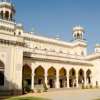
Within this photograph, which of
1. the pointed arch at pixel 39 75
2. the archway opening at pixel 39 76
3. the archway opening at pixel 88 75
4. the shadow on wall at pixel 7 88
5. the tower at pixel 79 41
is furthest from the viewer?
the tower at pixel 79 41

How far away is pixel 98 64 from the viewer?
4653cm

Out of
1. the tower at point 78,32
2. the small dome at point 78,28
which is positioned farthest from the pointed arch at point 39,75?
the small dome at point 78,28

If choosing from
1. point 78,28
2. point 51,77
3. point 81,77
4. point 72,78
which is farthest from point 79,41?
point 51,77

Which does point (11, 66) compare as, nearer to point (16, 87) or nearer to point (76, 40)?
point (16, 87)

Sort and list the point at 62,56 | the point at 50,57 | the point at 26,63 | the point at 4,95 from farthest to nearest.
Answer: the point at 62,56 → the point at 50,57 → the point at 26,63 → the point at 4,95

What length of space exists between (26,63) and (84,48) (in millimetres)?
22571

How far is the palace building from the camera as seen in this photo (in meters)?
28.4

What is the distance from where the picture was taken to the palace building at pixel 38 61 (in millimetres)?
28398

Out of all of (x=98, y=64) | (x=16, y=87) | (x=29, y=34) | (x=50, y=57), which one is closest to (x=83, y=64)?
(x=98, y=64)

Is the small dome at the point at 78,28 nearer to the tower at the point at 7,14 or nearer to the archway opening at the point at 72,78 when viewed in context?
the archway opening at the point at 72,78

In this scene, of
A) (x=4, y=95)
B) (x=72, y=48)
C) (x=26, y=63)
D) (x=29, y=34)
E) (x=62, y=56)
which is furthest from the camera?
(x=72, y=48)

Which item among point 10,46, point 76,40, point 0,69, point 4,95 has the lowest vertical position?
point 4,95

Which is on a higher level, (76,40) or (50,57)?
(76,40)

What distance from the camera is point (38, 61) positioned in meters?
39.0
